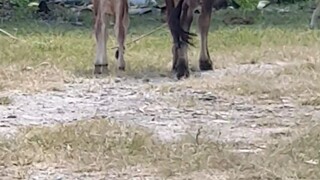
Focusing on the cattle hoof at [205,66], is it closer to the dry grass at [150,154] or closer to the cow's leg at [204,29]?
the cow's leg at [204,29]

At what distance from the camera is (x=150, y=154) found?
529 cm

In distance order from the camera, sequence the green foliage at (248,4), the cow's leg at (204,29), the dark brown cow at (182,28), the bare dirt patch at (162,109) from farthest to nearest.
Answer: the green foliage at (248,4), the cow's leg at (204,29), the dark brown cow at (182,28), the bare dirt patch at (162,109)

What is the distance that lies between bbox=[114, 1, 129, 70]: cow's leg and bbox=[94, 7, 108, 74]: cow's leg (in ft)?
0.39

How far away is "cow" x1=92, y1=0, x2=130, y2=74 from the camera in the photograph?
887 centimetres

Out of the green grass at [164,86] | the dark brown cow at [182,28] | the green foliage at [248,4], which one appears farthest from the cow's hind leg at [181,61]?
the green foliage at [248,4]

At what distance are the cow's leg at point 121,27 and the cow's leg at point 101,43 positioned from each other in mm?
118

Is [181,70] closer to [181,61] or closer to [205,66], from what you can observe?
[181,61]

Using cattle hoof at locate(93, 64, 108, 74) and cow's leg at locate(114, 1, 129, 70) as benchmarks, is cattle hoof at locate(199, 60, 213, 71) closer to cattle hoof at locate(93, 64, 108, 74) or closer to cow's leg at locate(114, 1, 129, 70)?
cow's leg at locate(114, 1, 129, 70)

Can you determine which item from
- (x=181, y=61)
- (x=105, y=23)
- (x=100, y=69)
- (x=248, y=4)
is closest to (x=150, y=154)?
(x=181, y=61)

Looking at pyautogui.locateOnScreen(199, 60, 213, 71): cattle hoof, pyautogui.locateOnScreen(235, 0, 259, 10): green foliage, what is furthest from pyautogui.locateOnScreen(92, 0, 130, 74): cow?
pyautogui.locateOnScreen(235, 0, 259, 10): green foliage

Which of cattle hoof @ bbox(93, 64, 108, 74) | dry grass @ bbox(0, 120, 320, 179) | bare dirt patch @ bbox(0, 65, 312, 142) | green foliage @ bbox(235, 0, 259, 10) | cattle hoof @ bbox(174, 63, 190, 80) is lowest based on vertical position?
green foliage @ bbox(235, 0, 259, 10)

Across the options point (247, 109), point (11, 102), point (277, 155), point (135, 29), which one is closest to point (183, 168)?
point (277, 155)

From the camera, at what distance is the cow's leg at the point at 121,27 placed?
888cm

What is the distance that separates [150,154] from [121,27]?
3.88 meters
